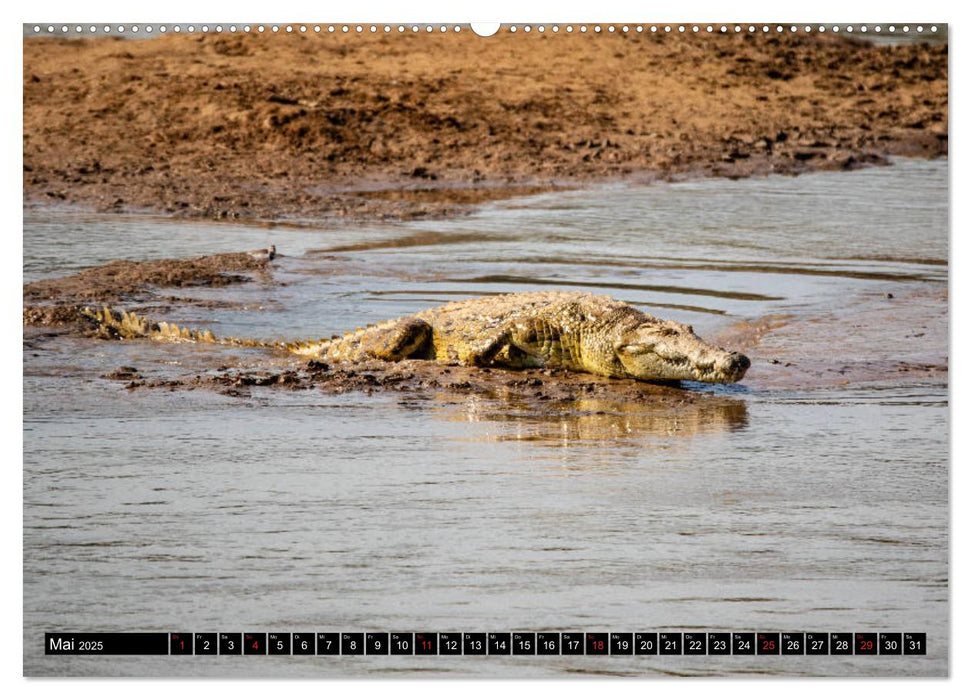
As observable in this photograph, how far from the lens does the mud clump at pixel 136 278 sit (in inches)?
385

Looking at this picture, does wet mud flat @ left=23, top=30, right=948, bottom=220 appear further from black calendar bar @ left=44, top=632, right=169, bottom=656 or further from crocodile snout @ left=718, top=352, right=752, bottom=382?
black calendar bar @ left=44, top=632, right=169, bottom=656

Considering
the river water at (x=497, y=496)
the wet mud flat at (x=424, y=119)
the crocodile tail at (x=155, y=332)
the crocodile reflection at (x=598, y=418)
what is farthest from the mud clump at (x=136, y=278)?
the crocodile reflection at (x=598, y=418)

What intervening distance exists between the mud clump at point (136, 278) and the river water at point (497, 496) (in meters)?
0.33

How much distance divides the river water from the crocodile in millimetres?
314

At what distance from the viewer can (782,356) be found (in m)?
8.45

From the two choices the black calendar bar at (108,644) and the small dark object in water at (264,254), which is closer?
the black calendar bar at (108,644)

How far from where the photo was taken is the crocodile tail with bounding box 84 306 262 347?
28.2 ft

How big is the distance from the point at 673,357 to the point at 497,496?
2.23 meters

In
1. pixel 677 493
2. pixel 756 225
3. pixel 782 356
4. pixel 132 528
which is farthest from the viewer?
pixel 756 225

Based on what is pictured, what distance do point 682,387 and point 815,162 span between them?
8.23 metres

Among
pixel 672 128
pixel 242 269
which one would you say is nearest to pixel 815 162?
pixel 672 128

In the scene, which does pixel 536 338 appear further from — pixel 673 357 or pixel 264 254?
pixel 264 254

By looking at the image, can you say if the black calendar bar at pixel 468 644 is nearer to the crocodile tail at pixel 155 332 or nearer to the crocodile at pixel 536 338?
the crocodile at pixel 536 338

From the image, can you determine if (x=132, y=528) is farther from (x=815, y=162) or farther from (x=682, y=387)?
(x=815, y=162)
